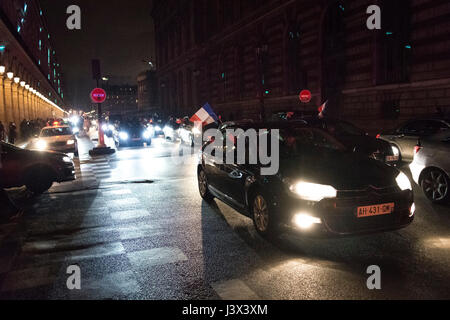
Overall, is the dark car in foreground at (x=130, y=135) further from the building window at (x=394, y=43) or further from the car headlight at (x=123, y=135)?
the building window at (x=394, y=43)

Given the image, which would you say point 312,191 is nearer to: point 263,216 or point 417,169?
point 263,216

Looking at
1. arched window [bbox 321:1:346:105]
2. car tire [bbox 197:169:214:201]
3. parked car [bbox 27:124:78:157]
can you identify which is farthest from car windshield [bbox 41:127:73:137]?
arched window [bbox 321:1:346:105]

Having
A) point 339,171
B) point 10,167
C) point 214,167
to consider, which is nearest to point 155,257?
point 339,171

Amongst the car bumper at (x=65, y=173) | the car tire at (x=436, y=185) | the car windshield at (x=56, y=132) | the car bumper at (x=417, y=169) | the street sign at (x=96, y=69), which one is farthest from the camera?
the street sign at (x=96, y=69)

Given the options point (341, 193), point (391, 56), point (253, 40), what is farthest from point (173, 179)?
point (253, 40)

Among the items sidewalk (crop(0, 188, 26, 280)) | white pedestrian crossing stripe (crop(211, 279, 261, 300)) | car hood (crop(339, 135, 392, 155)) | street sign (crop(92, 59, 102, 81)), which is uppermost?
street sign (crop(92, 59, 102, 81))

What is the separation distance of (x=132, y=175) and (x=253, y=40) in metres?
28.2

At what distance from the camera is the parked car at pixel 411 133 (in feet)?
38.4

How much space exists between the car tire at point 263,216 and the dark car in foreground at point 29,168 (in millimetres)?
6421

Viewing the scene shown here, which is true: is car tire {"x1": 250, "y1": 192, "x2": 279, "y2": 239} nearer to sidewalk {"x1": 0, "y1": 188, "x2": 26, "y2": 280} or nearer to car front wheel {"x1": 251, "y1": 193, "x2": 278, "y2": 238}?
car front wheel {"x1": 251, "y1": 193, "x2": 278, "y2": 238}

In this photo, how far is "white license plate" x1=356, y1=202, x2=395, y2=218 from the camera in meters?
5.17

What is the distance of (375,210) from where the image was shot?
5254 millimetres

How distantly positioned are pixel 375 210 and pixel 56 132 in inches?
719

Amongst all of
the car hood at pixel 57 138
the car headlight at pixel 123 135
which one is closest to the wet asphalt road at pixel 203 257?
the car hood at pixel 57 138
